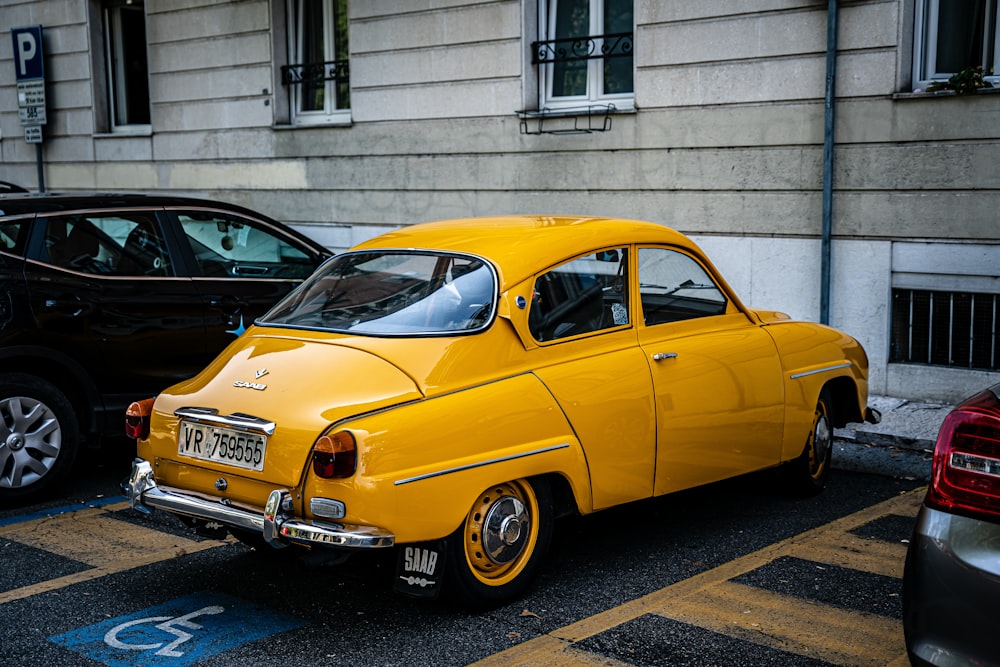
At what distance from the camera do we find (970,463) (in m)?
3.31

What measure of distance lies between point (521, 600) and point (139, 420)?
1878 millimetres

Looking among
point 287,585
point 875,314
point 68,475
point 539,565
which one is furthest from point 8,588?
point 875,314

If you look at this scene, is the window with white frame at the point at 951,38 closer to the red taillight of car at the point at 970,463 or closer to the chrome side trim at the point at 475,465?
the chrome side trim at the point at 475,465

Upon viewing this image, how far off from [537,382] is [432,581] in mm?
950

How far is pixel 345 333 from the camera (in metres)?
5.09

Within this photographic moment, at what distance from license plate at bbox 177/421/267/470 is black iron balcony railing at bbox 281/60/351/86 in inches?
362

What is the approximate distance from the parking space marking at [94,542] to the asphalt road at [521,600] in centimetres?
2

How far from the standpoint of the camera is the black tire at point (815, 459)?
6.42 metres

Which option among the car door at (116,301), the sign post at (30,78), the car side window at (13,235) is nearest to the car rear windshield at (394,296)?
the car door at (116,301)

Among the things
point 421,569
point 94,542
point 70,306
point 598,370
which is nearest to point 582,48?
point 70,306

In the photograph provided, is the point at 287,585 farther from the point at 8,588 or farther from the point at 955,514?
the point at 955,514

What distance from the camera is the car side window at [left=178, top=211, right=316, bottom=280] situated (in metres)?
7.60

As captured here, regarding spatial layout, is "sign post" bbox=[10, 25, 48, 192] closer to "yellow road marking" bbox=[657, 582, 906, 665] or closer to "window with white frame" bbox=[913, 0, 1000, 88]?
"window with white frame" bbox=[913, 0, 1000, 88]

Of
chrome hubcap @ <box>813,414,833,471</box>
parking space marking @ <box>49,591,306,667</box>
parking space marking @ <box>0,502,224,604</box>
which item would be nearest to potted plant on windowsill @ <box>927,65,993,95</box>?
chrome hubcap @ <box>813,414,833,471</box>
